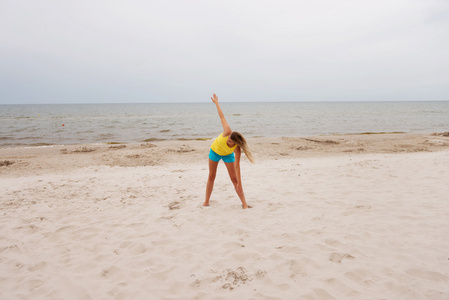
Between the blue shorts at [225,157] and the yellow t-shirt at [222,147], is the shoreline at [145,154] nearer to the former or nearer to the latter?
the blue shorts at [225,157]

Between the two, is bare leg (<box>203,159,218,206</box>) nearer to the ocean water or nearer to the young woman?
the young woman

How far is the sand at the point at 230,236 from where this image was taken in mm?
2691

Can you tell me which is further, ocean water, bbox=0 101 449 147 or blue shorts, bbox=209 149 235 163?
ocean water, bbox=0 101 449 147

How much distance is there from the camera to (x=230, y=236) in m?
3.72

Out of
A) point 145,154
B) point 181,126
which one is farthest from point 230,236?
point 181,126

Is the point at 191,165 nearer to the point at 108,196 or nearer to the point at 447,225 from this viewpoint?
the point at 108,196

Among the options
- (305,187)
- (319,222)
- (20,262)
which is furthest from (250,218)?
(20,262)

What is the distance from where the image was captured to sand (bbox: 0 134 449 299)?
8.83 ft

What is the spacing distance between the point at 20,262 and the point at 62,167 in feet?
19.9

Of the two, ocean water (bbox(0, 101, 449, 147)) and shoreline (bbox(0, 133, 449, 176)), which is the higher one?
ocean water (bbox(0, 101, 449, 147))

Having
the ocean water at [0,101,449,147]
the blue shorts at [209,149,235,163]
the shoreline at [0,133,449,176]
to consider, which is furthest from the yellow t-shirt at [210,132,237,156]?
the ocean water at [0,101,449,147]

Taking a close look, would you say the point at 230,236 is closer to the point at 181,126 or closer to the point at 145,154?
the point at 145,154

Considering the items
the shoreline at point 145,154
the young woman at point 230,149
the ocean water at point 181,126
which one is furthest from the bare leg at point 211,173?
the ocean water at point 181,126

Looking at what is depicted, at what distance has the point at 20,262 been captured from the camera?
3172 mm
